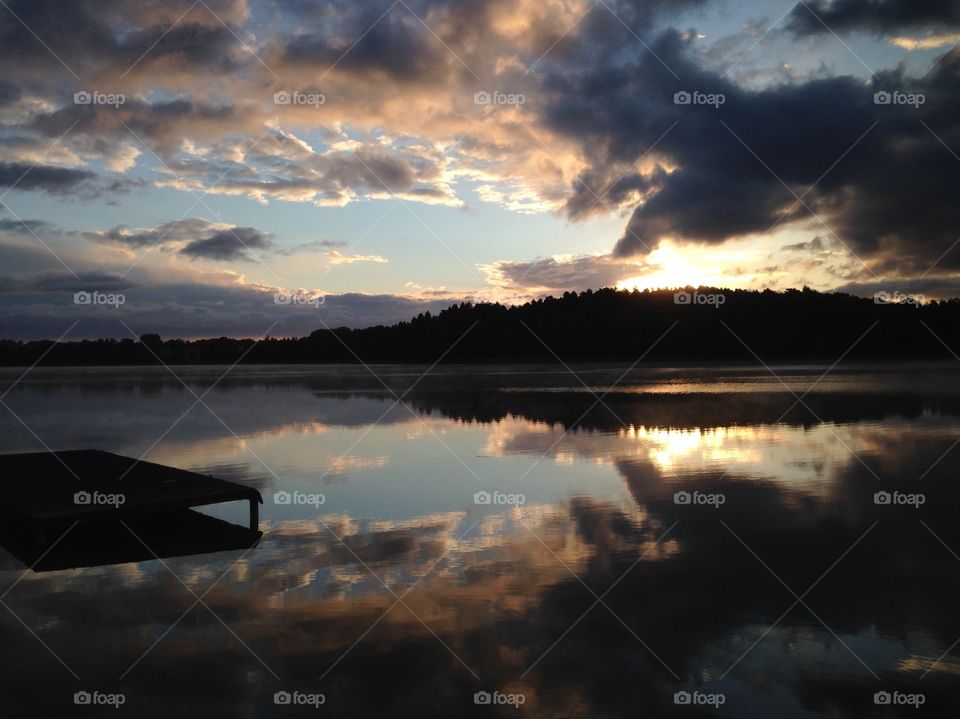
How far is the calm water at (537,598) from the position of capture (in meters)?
5.63

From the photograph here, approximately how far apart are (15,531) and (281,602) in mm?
5961

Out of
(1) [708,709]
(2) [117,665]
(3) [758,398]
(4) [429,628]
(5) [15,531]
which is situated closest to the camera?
(1) [708,709]

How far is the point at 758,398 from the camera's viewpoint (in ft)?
109

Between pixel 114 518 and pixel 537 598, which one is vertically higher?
pixel 114 518

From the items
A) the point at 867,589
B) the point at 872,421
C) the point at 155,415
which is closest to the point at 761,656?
the point at 867,589

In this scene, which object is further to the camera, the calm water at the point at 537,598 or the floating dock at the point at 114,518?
the floating dock at the point at 114,518

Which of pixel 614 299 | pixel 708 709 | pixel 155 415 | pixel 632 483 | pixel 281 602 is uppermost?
pixel 614 299

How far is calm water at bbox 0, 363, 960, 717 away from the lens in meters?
5.63

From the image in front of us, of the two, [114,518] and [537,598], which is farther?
[114,518]

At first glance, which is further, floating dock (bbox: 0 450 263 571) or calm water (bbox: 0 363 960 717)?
floating dock (bbox: 0 450 263 571)

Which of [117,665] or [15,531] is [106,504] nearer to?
[15,531]

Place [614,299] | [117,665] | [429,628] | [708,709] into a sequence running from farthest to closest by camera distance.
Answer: [614,299] < [429,628] < [117,665] < [708,709]

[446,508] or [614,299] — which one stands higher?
[614,299]

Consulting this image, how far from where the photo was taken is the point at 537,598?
24.4ft
